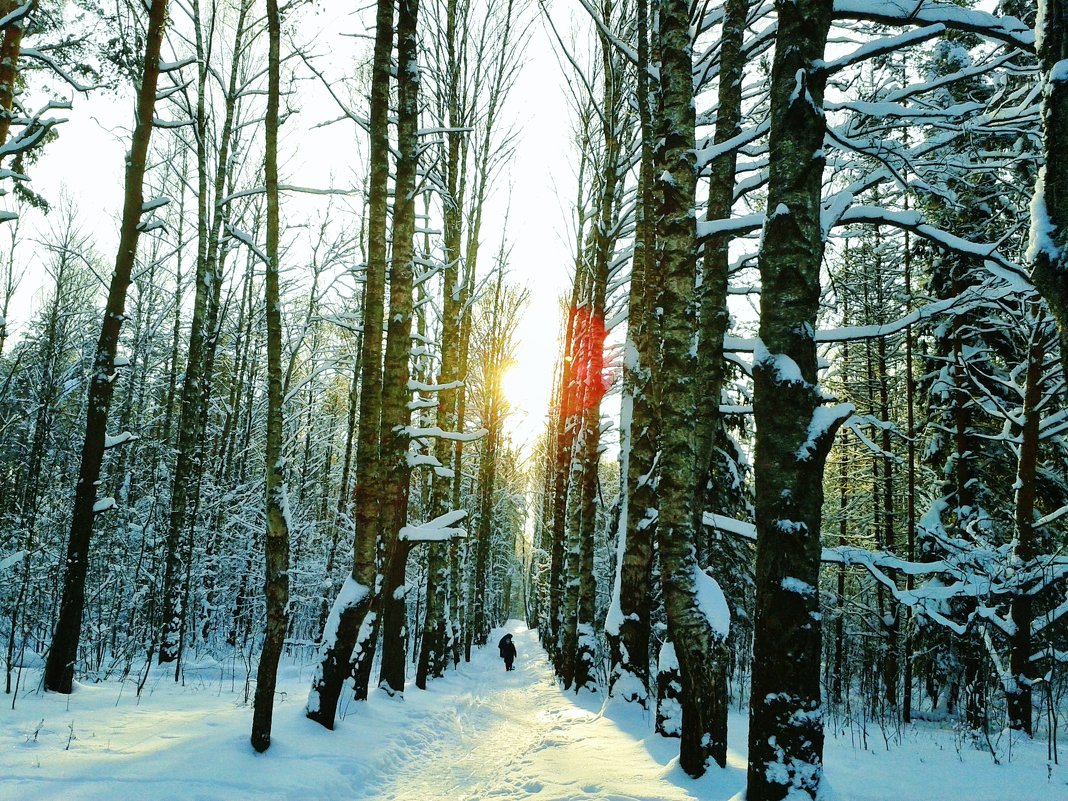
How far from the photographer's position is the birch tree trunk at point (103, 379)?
253 inches

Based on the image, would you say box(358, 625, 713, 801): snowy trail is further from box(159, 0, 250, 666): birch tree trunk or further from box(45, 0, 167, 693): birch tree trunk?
box(159, 0, 250, 666): birch tree trunk

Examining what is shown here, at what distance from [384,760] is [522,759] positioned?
1.42m

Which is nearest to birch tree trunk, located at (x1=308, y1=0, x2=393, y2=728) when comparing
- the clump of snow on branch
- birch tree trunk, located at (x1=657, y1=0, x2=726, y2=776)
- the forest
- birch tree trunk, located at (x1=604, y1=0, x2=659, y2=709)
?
the forest

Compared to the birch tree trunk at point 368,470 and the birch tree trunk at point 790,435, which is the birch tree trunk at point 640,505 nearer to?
the birch tree trunk at point 368,470

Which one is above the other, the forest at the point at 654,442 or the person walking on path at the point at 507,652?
the forest at the point at 654,442

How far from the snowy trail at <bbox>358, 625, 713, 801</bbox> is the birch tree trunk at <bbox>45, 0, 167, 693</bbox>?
12.6 ft

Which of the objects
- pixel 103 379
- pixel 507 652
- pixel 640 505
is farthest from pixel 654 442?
pixel 507 652

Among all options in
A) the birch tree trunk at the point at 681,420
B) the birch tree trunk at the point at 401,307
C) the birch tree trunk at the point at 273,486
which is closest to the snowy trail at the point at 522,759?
the birch tree trunk at the point at 681,420

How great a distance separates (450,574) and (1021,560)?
12.3 meters

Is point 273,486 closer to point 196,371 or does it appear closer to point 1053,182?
point 1053,182

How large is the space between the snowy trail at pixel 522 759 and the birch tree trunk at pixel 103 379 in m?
3.84

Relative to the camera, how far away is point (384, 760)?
5949mm

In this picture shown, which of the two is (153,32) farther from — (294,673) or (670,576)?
(294,673)

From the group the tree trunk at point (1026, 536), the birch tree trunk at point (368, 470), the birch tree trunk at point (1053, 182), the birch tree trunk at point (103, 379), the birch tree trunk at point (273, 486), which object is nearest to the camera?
the birch tree trunk at point (1053, 182)
